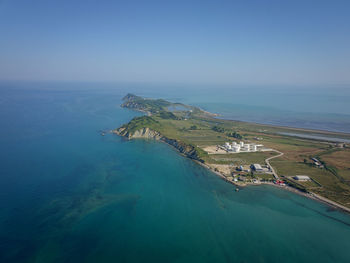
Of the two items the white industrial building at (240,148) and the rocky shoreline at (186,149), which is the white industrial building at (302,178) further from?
the white industrial building at (240,148)

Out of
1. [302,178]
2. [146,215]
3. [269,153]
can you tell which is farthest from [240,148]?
[146,215]

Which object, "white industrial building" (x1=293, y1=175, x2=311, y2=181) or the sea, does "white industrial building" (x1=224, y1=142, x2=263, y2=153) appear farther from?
"white industrial building" (x1=293, y1=175, x2=311, y2=181)

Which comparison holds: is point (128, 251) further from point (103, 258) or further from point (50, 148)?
point (50, 148)

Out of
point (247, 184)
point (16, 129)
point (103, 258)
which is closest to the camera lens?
point (103, 258)

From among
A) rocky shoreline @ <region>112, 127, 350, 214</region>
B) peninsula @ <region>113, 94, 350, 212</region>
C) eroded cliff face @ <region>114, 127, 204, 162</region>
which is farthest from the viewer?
eroded cliff face @ <region>114, 127, 204, 162</region>

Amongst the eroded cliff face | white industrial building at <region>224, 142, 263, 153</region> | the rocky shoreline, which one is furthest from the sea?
white industrial building at <region>224, 142, 263, 153</region>

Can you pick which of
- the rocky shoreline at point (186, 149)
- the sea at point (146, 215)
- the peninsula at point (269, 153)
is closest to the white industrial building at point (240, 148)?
the peninsula at point (269, 153)

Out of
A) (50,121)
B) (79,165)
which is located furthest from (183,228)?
(50,121)

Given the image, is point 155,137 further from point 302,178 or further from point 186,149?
point 302,178
